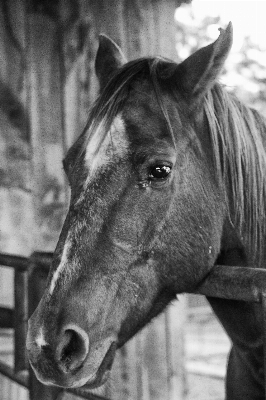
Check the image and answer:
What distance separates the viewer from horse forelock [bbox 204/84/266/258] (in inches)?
64.5

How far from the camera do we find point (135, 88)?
1.58m

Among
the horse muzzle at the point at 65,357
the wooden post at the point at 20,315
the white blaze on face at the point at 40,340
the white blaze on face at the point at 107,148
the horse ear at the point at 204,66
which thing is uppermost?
the horse ear at the point at 204,66

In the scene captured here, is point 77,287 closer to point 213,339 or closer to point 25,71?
point 25,71

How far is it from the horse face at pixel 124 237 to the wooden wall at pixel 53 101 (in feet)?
3.49

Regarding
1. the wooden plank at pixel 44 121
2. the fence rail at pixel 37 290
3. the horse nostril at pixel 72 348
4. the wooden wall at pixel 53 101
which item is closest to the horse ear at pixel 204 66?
the fence rail at pixel 37 290

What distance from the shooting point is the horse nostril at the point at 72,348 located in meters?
A: 1.23

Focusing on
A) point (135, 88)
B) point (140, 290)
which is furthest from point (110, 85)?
point (140, 290)

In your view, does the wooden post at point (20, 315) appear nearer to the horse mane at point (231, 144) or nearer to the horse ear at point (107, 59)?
the horse mane at point (231, 144)

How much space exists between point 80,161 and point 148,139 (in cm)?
20

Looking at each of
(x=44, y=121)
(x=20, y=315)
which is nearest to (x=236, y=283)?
(x=20, y=315)

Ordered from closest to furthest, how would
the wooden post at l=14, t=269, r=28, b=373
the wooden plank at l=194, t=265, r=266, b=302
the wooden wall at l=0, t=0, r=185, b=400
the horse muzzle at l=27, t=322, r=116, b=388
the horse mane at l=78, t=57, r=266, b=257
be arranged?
the wooden plank at l=194, t=265, r=266, b=302 < the horse muzzle at l=27, t=322, r=116, b=388 < the horse mane at l=78, t=57, r=266, b=257 < the wooden post at l=14, t=269, r=28, b=373 < the wooden wall at l=0, t=0, r=185, b=400

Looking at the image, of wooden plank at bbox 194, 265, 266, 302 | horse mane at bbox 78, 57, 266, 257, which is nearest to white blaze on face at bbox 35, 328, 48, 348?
wooden plank at bbox 194, 265, 266, 302

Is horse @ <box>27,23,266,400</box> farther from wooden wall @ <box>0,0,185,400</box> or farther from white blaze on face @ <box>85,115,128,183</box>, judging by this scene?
wooden wall @ <box>0,0,185,400</box>

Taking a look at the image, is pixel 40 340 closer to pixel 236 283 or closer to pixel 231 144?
pixel 236 283
